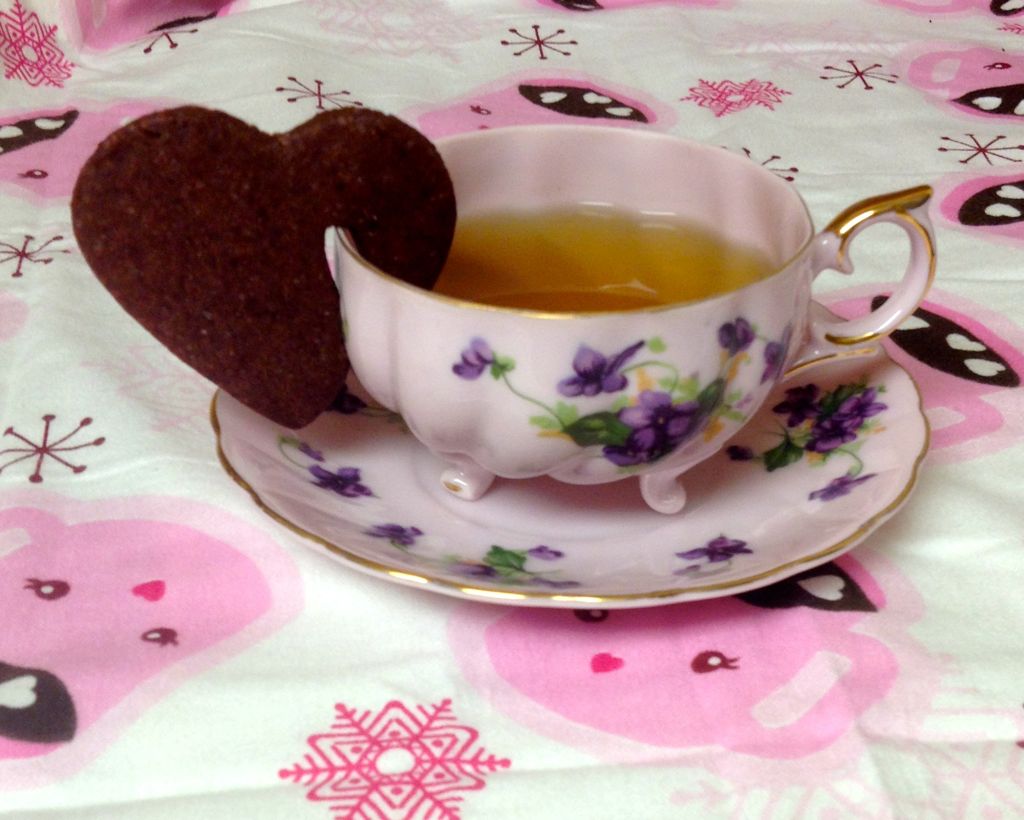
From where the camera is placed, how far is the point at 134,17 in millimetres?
1269

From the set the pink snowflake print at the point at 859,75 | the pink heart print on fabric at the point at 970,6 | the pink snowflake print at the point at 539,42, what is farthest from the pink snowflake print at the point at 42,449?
the pink heart print on fabric at the point at 970,6

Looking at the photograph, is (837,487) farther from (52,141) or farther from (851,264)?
(52,141)

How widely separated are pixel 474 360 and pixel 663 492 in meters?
0.13

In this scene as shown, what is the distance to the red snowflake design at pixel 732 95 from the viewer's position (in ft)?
3.74

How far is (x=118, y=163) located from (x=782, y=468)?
36 centimetres

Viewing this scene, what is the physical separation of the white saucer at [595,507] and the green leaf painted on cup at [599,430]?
0.06 metres

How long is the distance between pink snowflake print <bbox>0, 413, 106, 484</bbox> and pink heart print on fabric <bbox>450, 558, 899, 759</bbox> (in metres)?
0.27

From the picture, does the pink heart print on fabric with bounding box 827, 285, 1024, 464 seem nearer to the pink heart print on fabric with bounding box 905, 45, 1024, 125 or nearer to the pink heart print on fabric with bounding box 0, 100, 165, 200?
the pink heart print on fabric with bounding box 905, 45, 1024, 125

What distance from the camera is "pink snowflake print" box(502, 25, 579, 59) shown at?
1.25 metres

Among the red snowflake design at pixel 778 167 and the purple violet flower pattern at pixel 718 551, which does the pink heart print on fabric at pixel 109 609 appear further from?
the red snowflake design at pixel 778 167

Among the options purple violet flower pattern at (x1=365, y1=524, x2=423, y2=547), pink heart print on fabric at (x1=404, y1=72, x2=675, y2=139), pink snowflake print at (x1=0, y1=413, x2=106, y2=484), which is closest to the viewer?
purple violet flower pattern at (x1=365, y1=524, x2=423, y2=547)

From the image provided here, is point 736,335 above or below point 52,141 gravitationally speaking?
above

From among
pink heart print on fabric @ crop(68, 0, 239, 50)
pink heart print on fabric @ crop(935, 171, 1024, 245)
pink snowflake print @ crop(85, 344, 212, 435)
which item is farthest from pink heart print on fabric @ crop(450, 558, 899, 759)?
pink heart print on fabric @ crop(68, 0, 239, 50)

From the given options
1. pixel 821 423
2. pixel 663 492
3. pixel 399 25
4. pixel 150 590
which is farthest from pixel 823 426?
pixel 399 25
